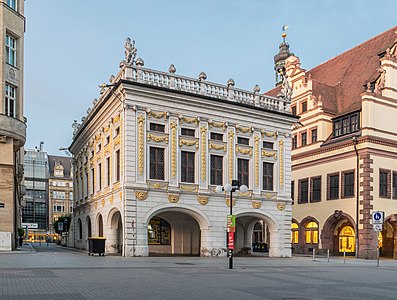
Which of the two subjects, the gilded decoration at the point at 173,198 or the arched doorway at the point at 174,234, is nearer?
the gilded decoration at the point at 173,198

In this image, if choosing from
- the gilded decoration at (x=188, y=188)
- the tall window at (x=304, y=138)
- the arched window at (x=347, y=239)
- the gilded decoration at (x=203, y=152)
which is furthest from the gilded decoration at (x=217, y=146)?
the arched window at (x=347, y=239)

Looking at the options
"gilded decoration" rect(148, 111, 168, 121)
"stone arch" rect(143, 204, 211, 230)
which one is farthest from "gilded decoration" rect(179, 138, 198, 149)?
"stone arch" rect(143, 204, 211, 230)

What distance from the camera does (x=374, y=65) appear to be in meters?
45.8

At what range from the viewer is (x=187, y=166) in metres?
33.8

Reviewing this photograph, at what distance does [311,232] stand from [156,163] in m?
20.4

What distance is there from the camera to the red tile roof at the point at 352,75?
45.6 metres

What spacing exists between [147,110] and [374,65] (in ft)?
79.2

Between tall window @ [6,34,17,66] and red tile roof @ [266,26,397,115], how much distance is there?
2697 centimetres

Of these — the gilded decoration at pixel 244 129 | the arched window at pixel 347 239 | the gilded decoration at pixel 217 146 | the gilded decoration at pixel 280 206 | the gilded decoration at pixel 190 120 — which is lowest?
the arched window at pixel 347 239

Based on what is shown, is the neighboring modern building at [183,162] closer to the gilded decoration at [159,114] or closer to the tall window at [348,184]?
the gilded decoration at [159,114]

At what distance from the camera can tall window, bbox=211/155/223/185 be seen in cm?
3469

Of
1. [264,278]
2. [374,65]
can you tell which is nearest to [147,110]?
[264,278]

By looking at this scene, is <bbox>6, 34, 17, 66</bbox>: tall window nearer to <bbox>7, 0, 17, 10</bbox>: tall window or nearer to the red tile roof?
<bbox>7, 0, 17, 10</bbox>: tall window

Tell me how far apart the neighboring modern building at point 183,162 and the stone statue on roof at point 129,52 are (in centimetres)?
7
